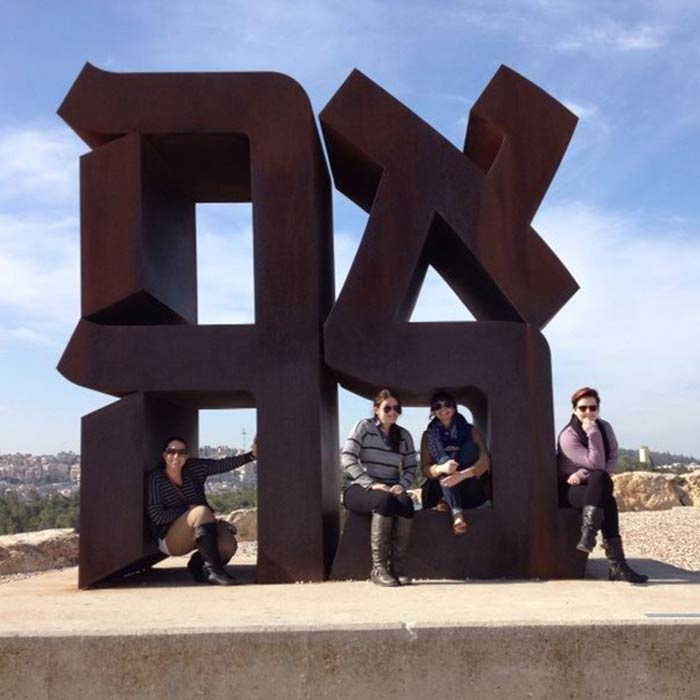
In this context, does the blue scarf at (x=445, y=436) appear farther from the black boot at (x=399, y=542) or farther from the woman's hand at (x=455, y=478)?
the black boot at (x=399, y=542)

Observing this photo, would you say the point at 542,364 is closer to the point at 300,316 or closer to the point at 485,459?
the point at 485,459

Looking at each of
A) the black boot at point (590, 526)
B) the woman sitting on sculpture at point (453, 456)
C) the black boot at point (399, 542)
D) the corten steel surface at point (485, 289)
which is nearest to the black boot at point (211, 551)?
the corten steel surface at point (485, 289)

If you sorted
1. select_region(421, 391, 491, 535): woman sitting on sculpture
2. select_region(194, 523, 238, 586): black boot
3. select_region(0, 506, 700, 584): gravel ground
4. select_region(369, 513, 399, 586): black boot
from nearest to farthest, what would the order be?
select_region(369, 513, 399, 586): black boot
select_region(194, 523, 238, 586): black boot
select_region(421, 391, 491, 535): woman sitting on sculpture
select_region(0, 506, 700, 584): gravel ground

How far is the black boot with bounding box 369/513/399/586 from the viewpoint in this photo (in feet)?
21.3

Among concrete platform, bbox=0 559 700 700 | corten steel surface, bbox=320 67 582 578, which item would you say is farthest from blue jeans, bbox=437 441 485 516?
concrete platform, bbox=0 559 700 700

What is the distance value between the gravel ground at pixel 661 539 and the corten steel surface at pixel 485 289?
13.8 ft

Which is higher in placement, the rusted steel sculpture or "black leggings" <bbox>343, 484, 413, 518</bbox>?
the rusted steel sculpture

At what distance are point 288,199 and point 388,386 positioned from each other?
1.67 meters

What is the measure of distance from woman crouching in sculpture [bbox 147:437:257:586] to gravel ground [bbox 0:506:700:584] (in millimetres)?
3514

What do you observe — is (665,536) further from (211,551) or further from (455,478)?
(211,551)

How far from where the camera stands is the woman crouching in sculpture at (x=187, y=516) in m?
6.80

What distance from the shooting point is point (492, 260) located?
7.16 m

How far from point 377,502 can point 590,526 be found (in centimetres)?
151

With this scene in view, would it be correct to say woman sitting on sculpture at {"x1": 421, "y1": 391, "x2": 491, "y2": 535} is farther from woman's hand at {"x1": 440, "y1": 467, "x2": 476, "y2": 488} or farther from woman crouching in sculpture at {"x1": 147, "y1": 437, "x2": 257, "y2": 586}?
woman crouching in sculpture at {"x1": 147, "y1": 437, "x2": 257, "y2": 586}
